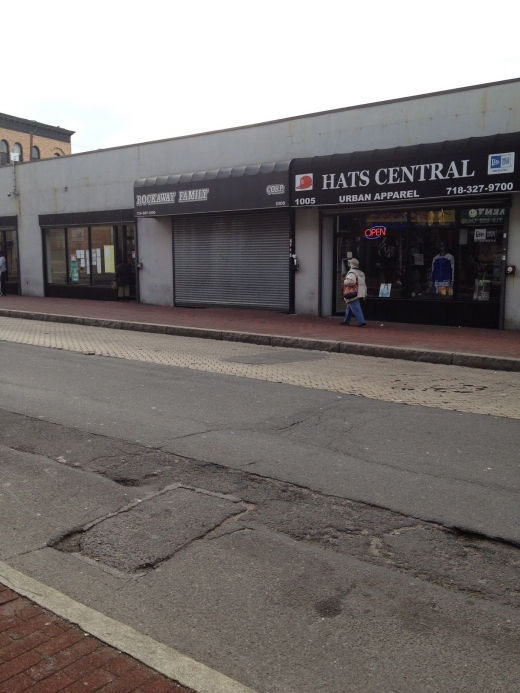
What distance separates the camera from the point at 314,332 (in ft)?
46.9

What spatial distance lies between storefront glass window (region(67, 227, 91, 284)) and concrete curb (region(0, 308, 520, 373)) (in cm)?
588

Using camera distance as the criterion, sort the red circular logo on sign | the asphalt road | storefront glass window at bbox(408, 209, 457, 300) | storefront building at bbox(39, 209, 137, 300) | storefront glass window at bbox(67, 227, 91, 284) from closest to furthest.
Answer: the asphalt road, storefront glass window at bbox(408, 209, 457, 300), the red circular logo on sign, storefront building at bbox(39, 209, 137, 300), storefront glass window at bbox(67, 227, 91, 284)

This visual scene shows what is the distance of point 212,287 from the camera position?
783 inches

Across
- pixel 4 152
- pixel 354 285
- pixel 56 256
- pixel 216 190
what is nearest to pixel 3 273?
pixel 56 256

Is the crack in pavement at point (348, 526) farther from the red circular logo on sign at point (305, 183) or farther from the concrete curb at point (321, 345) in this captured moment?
the red circular logo on sign at point (305, 183)

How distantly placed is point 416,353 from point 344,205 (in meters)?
5.80

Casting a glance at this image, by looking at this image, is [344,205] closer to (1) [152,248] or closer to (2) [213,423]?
(1) [152,248]

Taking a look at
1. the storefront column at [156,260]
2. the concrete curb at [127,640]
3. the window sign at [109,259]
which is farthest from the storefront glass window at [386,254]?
the concrete curb at [127,640]

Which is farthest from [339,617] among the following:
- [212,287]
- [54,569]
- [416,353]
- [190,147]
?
[190,147]

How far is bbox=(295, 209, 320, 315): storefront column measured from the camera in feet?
56.7

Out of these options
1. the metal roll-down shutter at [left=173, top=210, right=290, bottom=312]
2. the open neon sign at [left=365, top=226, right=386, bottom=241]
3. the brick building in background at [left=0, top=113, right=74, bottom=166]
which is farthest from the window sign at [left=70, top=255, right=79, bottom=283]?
the brick building in background at [left=0, top=113, right=74, bottom=166]

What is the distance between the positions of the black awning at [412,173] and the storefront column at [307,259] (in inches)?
32.6

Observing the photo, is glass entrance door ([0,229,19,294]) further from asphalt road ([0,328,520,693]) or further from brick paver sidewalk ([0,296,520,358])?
asphalt road ([0,328,520,693])

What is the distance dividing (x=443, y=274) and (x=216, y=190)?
6.75 m
